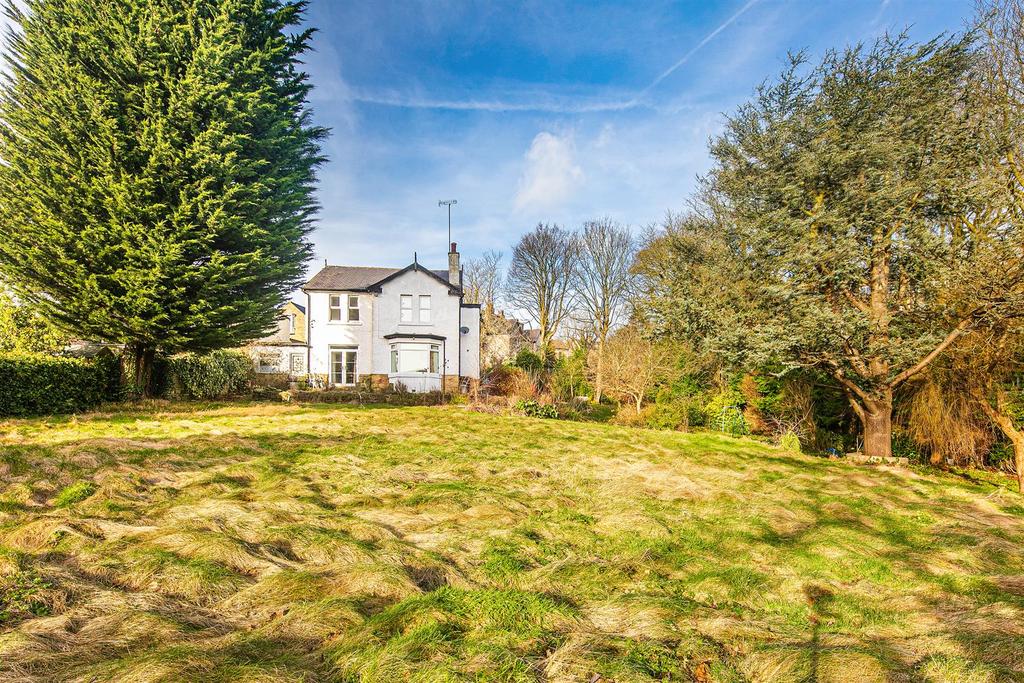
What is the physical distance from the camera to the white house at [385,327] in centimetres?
2488

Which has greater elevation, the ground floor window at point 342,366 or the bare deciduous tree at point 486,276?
the bare deciduous tree at point 486,276

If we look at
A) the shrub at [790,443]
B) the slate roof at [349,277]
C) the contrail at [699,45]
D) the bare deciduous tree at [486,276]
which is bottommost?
the shrub at [790,443]

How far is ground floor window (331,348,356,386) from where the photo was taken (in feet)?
83.0

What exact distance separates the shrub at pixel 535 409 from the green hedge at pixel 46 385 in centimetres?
1182

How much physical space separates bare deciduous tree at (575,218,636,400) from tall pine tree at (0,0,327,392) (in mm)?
22476

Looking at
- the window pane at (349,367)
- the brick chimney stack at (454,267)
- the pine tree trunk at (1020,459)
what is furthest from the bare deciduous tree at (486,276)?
the pine tree trunk at (1020,459)

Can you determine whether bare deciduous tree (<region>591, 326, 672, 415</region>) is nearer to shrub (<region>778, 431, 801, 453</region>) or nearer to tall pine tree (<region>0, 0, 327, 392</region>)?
shrub (<region>778, 431, 801, 453</region>)

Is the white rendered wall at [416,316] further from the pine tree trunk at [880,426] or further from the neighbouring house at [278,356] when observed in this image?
the pine tree trunk at [880,426]

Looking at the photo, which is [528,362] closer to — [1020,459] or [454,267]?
[454,267]

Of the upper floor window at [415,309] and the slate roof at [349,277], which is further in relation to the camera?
the slate roof at [349,277]

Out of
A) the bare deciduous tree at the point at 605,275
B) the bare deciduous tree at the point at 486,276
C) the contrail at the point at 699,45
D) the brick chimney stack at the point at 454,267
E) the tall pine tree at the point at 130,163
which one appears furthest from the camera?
the bare deciduous tree at the point at 486,276

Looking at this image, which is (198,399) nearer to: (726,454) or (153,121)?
(153,121)

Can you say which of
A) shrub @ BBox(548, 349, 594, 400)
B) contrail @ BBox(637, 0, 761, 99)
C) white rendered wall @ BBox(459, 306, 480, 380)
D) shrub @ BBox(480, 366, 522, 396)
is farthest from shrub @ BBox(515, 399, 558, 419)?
contrail @ BBox(637, 0, 761, 99)

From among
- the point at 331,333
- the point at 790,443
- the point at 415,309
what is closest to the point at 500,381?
the point at 415,309
